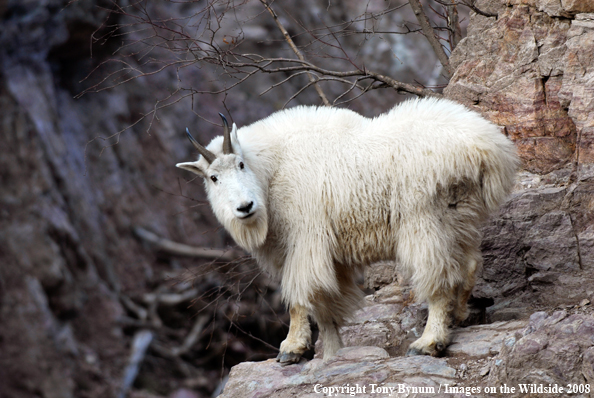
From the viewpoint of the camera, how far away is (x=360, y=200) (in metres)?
4.65

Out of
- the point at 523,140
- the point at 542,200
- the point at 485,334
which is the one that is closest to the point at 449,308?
the point at 485,334

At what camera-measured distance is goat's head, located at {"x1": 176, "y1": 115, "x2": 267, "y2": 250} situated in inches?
183

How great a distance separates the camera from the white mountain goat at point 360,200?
4.46m

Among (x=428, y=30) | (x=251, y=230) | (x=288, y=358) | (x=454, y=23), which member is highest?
(x=454, y=23)

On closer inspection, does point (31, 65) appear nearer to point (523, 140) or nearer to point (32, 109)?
point (32, 109)

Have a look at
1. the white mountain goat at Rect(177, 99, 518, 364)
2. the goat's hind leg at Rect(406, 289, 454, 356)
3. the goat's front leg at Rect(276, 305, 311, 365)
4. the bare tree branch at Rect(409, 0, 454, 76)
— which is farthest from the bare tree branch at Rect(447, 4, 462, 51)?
the goat's front leg at Rect(276, 305, 311, 365)

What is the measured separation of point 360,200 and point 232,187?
3.17 feet

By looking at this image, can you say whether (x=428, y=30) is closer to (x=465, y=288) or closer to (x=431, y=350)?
(x=465, y=288)

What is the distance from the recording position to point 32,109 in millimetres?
11836

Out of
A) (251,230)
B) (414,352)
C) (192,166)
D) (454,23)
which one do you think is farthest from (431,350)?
(454,23)

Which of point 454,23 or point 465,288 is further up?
point 454,23

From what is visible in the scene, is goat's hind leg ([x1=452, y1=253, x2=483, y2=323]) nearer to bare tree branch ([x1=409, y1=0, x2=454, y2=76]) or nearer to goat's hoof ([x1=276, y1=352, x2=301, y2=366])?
goat's hoof ([x1=276, y1=352, x2=301, y2=366])

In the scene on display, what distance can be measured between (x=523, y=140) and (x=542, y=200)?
2.17ft

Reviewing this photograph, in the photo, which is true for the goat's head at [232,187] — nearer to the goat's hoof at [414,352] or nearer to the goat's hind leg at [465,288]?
the goat's hoof at [414,352]
